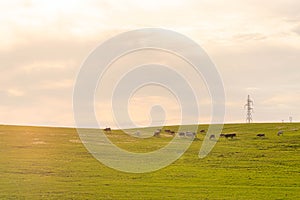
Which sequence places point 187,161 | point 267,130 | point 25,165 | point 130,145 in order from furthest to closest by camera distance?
point 267,130 → point 130,145 → point 187,161 → point 25,165

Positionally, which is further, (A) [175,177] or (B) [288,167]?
(B) [288,167]

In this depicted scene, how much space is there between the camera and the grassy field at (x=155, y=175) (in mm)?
45688

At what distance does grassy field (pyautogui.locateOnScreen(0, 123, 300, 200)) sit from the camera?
4569 centimetres

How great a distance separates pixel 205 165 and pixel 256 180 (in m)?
13.7

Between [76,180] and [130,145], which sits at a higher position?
[130,145]

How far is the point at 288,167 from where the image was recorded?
6481 centimetres

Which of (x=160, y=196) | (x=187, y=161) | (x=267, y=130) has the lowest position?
(x=160, y=196)

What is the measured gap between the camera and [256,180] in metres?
53.9

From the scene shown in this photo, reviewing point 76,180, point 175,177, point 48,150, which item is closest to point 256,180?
point 175,177

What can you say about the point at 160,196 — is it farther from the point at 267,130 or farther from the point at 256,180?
the point at 267,130

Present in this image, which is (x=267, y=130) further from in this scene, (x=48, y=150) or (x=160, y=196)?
(x=160, y=196)

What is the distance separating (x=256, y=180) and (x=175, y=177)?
27.5 feet

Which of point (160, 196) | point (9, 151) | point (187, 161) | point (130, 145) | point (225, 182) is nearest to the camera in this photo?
point (160, 196)

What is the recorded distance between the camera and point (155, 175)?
2266 inches
